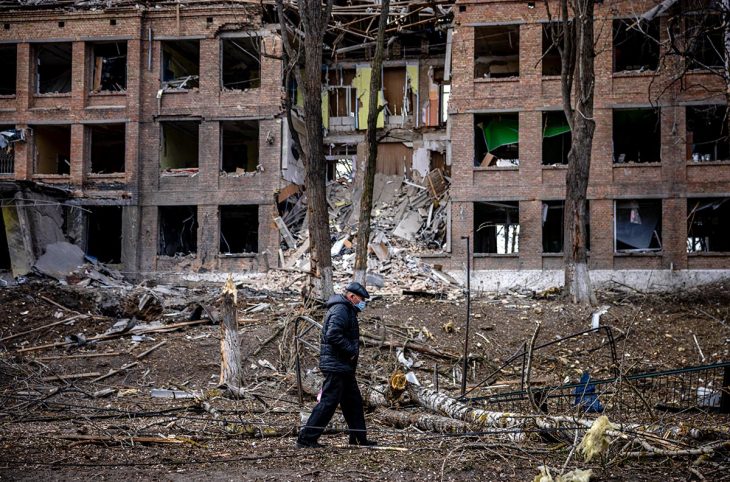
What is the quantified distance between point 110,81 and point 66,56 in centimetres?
268

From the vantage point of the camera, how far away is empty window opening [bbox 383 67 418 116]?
3231cm

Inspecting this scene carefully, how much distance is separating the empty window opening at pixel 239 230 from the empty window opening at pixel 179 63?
580cm

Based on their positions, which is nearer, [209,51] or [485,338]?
[485,338]

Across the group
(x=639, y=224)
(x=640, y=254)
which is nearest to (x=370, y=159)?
(x=640, y=254)

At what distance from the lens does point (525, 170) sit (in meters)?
26.9

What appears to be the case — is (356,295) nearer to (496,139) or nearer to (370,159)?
(370,159)

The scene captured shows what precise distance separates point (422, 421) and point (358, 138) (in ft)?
80.0

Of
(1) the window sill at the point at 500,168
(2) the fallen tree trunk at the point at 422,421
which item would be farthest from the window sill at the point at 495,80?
(2) the fallen tree trunk at the point at 422,421

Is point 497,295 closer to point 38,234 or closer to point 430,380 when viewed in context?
point 430,380

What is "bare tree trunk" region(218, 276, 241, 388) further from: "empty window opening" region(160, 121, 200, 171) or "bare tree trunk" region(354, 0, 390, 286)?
"empty window opening" region(160, 121, 200, 171)

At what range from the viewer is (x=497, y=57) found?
98.8 ft

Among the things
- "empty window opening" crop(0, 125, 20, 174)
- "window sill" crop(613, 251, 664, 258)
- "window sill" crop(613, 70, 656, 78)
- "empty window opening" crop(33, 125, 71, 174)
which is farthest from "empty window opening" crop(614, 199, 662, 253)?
"empty window opening" crop(0, 125, 20, 174)

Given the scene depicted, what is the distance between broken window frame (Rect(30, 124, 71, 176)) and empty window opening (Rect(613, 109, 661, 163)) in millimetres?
22872

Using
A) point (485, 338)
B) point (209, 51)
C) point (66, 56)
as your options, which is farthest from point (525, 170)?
point (66, 56)
